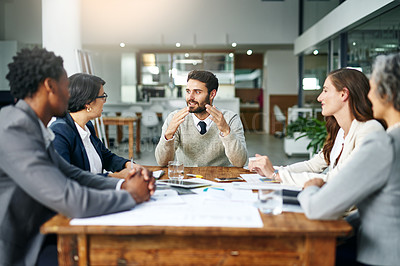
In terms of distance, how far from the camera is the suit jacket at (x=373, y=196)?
1.27 meters

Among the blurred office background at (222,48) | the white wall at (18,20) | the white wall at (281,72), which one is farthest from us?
the white wall at (281,72)

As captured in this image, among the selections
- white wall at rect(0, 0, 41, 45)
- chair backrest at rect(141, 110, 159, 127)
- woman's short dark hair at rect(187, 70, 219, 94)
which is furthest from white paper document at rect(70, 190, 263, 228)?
chair backrest at rect(141, 110, 159, 127)

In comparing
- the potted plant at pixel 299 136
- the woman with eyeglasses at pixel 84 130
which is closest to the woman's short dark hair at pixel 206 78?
the woman with eyeglasses at pixel 84 130

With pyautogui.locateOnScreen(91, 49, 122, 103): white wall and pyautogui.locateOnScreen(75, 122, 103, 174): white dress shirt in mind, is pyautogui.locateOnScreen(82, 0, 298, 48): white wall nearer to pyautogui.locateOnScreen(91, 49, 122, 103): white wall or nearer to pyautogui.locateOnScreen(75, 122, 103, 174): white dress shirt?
pyautogui.locateOnScreen(91, 49, 122, 103): white wall

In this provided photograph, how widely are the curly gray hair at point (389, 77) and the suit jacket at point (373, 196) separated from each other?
120 mm

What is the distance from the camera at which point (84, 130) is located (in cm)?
234

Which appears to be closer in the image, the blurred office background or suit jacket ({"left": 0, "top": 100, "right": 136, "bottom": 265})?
suit jacket ({"left": 0, "top": 100, "right": 136, "bottom": 265})

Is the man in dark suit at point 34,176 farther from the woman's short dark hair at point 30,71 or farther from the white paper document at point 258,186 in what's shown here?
the white paper document at point 258,186

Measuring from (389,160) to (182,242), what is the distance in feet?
2.34

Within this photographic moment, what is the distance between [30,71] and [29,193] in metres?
0.42

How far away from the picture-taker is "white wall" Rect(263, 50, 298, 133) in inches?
521

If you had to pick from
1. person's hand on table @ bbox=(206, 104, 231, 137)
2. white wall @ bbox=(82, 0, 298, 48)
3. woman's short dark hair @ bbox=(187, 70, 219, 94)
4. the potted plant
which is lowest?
the potted plant

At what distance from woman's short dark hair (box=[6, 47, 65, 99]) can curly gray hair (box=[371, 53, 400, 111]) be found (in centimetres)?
114

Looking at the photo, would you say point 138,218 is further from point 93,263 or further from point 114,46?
point 114,46
